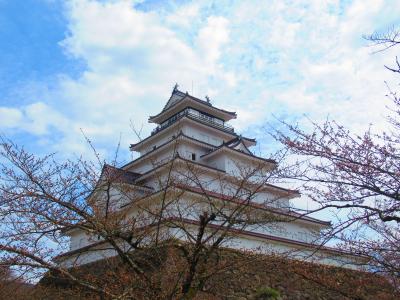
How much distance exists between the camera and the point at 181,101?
80.2 feet

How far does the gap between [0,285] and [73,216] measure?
15.2ft

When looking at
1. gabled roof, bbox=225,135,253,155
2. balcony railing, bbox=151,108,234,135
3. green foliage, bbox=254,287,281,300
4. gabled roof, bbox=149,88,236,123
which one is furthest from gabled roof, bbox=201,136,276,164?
green foliage, bbox=254,287,281,300

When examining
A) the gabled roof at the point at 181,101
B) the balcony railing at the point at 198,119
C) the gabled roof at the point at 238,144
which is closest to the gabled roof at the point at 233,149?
the gabled roof at the point at 238,144

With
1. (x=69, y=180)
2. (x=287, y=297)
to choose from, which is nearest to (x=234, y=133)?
(x=287, y=297)

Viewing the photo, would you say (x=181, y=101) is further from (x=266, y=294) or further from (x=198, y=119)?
(x=266, y=294)

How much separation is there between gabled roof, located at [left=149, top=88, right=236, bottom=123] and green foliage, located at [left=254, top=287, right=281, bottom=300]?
557 inches

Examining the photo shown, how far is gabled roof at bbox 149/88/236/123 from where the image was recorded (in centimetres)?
2442

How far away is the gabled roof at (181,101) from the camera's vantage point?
24.4 metres

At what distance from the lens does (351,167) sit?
4.47 meters

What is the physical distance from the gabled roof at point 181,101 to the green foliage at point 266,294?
1415cm

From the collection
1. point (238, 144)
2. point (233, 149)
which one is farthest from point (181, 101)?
point (233, 149)

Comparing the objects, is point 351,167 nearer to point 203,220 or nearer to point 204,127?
point 203,220

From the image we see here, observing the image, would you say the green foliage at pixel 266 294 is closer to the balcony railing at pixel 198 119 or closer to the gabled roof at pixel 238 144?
the gabled roof at pixel 238 144

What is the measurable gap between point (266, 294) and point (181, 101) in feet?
48.0
